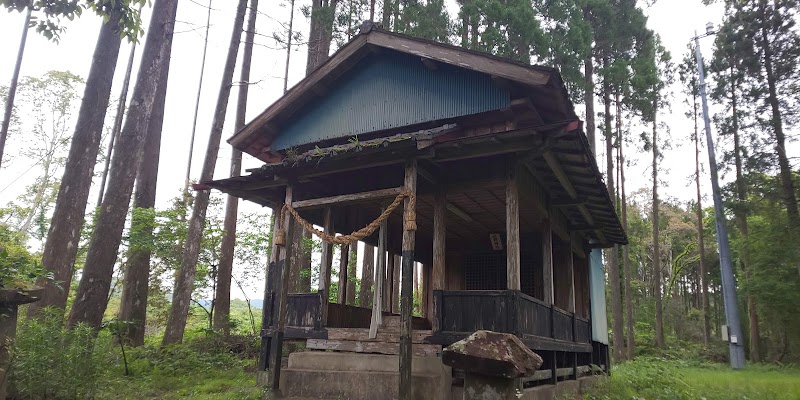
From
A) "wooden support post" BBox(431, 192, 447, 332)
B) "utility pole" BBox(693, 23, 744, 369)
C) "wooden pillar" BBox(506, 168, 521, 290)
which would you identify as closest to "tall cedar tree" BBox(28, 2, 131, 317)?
"wooden support post" BBox(431, 192, 447, 332)

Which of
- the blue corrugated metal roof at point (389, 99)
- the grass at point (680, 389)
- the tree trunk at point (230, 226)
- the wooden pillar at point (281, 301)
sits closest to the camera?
the wooden pillar at point (281, 301)

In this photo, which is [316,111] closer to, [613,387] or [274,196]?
[274,196]

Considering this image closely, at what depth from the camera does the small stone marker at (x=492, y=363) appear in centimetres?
390

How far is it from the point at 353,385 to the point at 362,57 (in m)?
6.33

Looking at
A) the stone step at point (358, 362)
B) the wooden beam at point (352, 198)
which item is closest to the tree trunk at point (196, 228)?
the wooden beam at point (352, 198)

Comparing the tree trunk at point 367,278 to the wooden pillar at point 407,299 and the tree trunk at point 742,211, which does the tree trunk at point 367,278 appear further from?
the tree trunk at point 742,211

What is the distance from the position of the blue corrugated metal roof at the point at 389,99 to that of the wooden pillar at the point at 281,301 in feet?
6.92

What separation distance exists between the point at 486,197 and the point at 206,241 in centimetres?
1049

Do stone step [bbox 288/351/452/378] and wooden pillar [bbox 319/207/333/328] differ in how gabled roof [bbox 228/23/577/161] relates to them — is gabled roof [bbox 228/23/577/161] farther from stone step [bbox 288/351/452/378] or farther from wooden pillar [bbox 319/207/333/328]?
stone step [bbox 288/351/452/378]

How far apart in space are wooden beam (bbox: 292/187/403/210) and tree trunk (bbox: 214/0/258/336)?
7201 mm

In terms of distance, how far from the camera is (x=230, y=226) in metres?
16.6

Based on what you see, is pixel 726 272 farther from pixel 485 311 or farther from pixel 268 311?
pixel 268 311

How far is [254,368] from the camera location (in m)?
12.6

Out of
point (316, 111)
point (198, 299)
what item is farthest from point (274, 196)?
point (198, 299)
